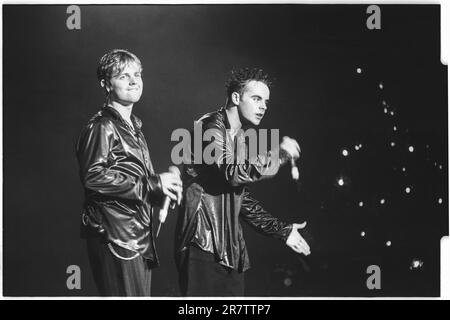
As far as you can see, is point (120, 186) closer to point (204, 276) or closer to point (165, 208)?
point (165, 208)

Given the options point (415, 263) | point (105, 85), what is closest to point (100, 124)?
point (105, 85)

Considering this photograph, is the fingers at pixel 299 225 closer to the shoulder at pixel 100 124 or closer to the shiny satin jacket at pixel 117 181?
the shiny satin jacket at pixel 117 181

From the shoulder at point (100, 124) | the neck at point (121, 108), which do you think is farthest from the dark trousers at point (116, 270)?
the neck at point (121, 108)

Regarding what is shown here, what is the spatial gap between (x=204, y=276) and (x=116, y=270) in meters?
0.49

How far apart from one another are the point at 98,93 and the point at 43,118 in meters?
0.34

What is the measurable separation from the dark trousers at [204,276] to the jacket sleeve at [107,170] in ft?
1.42

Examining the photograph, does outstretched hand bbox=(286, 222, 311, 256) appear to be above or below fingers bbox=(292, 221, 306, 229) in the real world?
Result: below

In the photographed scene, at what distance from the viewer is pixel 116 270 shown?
3.78 metres

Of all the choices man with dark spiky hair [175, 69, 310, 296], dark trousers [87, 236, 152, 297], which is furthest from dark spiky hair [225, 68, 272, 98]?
dark trousers [87, 236, 152, 297]

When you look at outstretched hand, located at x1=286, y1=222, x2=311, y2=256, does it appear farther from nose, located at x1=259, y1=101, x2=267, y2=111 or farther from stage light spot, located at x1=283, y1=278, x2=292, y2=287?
nose, located at x1=259, y1=101, x2=267, y2=111

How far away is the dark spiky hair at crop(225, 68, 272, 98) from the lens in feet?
12.6

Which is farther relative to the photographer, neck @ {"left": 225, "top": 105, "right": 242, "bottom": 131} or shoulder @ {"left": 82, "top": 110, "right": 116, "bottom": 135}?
neck @ {"left": 225, "top": 105, "right": 242, "bottom": 131}
